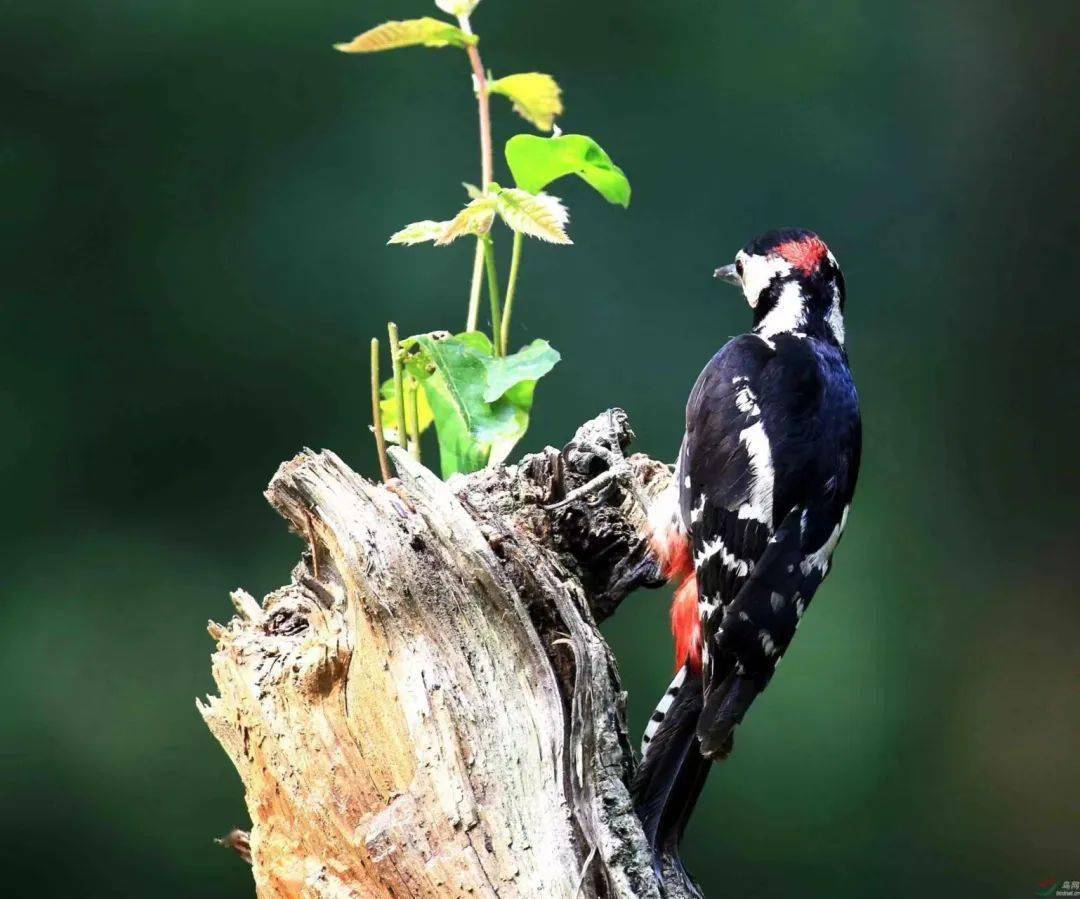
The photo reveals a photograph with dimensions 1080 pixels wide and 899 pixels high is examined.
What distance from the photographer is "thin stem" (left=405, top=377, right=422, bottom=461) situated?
5.85ft

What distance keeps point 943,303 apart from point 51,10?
233cm

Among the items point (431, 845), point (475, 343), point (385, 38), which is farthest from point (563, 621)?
point (385, 38)

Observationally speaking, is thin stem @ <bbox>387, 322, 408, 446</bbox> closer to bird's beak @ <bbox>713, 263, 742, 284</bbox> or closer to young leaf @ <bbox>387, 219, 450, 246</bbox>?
young leaf @ <bbox>387, 219, 450, 246</bbox>

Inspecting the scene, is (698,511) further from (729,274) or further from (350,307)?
(350,307)

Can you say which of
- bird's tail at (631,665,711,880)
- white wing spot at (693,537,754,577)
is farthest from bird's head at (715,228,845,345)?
bird's tail at (631,665,711,880)

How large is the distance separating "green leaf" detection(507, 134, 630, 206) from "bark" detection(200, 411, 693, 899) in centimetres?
48

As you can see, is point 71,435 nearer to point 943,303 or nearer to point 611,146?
point 611,146

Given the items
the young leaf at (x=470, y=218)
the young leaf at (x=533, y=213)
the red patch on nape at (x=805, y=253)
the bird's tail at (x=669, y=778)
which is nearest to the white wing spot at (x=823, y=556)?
the bird's tail at (x=669, y=778)

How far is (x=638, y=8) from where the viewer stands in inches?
118

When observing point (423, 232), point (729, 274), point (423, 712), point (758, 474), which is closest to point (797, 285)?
point (729, 274)

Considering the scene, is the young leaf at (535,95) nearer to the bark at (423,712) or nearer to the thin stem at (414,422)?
the thin stem at (414,422)

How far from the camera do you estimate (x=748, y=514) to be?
1608 millimetres

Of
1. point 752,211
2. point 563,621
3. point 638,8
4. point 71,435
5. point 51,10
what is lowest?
point 563,621

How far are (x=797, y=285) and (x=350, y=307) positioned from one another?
1406 mm
